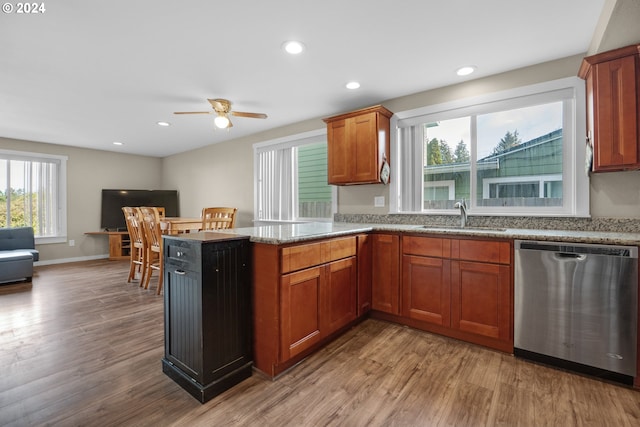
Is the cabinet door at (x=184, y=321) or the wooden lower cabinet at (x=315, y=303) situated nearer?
the cabinet door at (x=184, y=321)

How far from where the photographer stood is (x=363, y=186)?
3.68 meters

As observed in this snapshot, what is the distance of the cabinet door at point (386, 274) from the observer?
9.02ft

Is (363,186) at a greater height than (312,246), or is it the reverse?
(363,186)

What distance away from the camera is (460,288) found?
94.6 inches

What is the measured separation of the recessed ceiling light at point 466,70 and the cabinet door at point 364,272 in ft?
5.85

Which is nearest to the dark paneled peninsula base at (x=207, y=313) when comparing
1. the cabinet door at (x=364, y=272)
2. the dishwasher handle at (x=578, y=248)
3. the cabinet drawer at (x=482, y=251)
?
the cabinet door at (x=364, y=272)

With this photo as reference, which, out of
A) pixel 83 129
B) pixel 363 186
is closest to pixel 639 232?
pixel 363 186

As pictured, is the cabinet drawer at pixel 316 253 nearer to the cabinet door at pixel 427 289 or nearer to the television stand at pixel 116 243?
the cabinet door at pixel 427 289

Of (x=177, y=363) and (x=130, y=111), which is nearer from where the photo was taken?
(x=177, y=363)

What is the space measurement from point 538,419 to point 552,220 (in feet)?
5.41

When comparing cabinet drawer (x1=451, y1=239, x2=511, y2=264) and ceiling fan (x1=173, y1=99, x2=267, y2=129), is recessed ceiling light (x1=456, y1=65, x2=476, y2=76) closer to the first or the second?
cabinet drawer (x1=451, y1=239, x2=511, y2=264)

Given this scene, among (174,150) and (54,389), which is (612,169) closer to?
(54,389)

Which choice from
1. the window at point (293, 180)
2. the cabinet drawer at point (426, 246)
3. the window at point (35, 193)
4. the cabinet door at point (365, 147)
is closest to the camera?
the cabinet drawer at point (426, 246)

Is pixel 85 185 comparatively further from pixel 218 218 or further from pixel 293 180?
pixel 293 180
